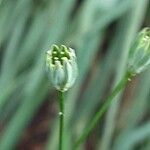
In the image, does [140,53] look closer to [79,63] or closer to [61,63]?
[61,63]

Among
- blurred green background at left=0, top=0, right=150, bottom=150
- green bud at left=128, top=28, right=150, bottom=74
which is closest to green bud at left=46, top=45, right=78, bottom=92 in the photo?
green bud at left=128, top=28, right=150, bottom=74

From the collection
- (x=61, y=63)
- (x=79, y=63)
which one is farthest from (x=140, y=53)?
(x=79, y=63)

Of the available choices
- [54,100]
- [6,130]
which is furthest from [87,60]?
[54,100]

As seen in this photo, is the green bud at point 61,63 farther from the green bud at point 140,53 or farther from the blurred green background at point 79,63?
the blurred green background at point 79,63

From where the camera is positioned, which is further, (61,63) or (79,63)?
(79,63)

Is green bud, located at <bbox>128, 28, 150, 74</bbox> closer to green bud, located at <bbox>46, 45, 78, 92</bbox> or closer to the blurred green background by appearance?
green bud, located at <bbox>46, 45, 78, 92</bbox>

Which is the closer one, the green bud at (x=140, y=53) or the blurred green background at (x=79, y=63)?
the green bud at (x=140, y=53)

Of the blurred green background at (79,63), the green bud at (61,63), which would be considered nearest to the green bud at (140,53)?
the green bud at (61,63)
